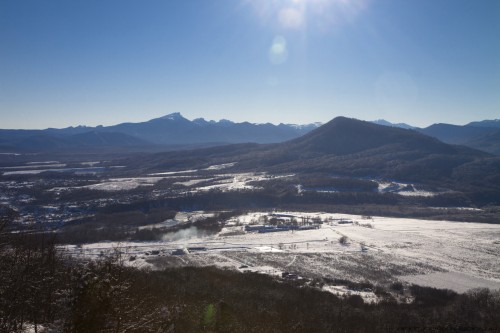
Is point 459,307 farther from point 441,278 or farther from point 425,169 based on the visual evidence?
point 425,169

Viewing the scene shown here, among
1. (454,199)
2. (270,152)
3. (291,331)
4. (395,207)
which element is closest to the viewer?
(291,331)

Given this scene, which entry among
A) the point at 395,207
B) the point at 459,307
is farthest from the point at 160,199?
the point at 459,307

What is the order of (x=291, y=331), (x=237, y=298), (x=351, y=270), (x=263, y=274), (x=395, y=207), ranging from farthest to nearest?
(x=395, y=207), (x=351, y=270), (x=263, y=274), (x=237, y=298), (x=291, y=331)

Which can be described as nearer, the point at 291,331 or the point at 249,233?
the point at 291,331

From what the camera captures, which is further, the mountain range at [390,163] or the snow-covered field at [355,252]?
the mountain range at [390,163]

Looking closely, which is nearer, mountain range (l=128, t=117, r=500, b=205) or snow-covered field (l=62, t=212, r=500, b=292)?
snow-covered field (l=62, t=212, r=500, b=292)

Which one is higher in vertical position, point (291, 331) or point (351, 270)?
point (291, 331)

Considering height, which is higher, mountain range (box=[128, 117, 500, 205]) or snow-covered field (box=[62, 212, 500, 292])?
mountain range (box=[128, 117, 500, 205])

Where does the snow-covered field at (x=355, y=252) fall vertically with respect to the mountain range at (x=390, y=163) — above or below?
below
